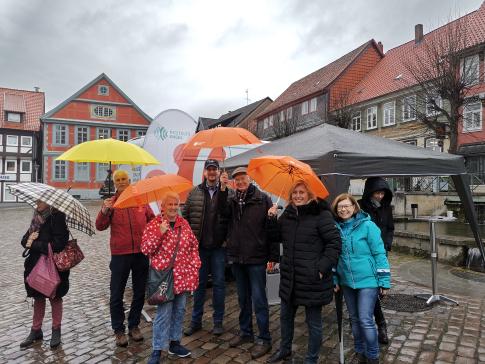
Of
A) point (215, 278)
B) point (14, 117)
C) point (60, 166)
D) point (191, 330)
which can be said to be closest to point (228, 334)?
point (191, 330)

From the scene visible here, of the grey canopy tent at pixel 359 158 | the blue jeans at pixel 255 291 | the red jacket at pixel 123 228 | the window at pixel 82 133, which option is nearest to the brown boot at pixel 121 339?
the red jacket at pixel 123 228

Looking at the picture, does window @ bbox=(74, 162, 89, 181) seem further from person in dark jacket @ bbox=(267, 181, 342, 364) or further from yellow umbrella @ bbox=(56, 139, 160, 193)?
person in dark jacket @ bbox=(267, 181, 342, 364)

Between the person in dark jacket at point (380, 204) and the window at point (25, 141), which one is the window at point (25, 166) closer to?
the window at point (25, 141)

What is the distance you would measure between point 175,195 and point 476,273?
6.23 meters

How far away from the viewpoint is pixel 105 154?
12.7 feet

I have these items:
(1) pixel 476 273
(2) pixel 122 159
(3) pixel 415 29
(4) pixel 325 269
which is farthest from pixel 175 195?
(3) pixel 415 29

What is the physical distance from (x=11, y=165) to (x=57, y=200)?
1551 inches

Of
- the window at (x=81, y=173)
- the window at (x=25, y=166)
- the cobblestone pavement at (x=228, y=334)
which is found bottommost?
the cobblestone pavement at (x=228, y=334)

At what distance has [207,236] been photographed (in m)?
4.15

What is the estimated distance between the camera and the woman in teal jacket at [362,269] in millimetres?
3359

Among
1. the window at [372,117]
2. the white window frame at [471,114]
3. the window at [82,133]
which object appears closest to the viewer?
the white window frame at [471,114]

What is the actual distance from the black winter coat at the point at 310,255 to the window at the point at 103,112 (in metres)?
36.0

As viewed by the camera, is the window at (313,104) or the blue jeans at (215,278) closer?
the blue jeans at (215,278)

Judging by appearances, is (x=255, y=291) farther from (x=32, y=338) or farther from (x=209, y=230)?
(x=32, y=338)
